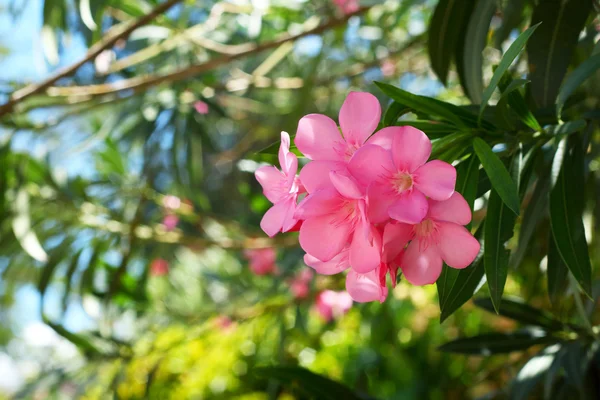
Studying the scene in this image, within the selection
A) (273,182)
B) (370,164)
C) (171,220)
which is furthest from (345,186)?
(171,220)

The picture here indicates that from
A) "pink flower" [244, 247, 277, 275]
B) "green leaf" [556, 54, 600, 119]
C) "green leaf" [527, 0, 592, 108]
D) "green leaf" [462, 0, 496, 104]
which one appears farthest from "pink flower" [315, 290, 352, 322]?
"green leaf" [556, 54, 600, 119]

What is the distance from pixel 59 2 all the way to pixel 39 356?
3.56 m

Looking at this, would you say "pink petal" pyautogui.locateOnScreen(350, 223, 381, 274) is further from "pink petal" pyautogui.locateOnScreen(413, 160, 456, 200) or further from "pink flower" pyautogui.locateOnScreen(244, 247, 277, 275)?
"pink flower" pyautogui.locateOnScreen(244, 247, 277, 275)

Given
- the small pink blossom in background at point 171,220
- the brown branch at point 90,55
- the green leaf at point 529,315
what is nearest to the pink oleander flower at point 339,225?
the green leaf at point 529,315

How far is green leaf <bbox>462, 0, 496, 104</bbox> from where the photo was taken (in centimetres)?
83

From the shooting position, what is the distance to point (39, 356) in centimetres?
436

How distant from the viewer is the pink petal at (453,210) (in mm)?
458

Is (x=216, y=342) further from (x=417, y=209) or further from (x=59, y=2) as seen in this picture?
(x=417, y=209)

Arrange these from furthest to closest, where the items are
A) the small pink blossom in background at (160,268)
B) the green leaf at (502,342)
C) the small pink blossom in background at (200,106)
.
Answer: the small pink blossom in background at (160,268) < the small pink blossom in background at (200,106) < the green leaf at (502,342)

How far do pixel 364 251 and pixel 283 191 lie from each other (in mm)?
108

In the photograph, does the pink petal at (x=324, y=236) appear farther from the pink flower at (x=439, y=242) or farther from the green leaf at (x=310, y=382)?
the green leaf at (x=310, y=382)

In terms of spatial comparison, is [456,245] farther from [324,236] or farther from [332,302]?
[332,302]

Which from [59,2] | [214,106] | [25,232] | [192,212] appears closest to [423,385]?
[192,212]

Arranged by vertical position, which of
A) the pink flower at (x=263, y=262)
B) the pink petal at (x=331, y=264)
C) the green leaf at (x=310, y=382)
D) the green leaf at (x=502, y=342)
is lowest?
the pink flower at (x=263, y=262)
